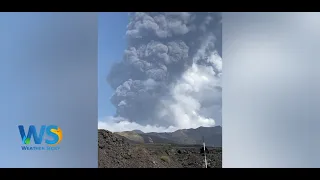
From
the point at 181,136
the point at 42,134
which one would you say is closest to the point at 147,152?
the point at 181,136

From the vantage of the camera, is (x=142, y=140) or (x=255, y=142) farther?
(x=142, y=140)

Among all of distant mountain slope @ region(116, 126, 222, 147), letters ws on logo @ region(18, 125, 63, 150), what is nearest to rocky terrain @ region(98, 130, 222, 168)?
distant mountain slope @ region(116, 126, 222, 147)

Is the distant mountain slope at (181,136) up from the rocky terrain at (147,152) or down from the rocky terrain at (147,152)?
up

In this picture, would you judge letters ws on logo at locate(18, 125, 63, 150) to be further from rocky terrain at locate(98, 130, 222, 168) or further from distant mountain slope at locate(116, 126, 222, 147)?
distant mountain slope at locate(116, 126, 222, 147)

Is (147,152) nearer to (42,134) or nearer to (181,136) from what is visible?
(181,136)

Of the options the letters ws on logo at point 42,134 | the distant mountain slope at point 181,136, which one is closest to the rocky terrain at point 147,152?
the distant mountain slope at point 181,136

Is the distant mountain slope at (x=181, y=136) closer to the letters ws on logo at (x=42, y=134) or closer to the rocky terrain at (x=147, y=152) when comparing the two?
the rocky terrain at (x=147, y=152)

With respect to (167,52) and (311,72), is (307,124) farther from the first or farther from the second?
(167,52)
